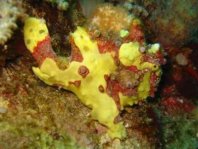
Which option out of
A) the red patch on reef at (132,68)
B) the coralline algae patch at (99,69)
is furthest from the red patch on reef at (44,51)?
the red patch on reef at (132,68)

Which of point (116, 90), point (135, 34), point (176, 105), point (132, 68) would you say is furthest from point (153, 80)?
point (176, 105)

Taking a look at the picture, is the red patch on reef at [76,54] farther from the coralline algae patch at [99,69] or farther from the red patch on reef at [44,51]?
the red patch on reef at [44,51]

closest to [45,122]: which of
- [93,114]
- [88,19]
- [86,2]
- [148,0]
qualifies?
[93,114]

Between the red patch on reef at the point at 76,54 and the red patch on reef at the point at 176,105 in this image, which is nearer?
the red patch on reef at the point at 76,54

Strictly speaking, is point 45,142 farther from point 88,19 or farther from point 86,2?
point 86,2

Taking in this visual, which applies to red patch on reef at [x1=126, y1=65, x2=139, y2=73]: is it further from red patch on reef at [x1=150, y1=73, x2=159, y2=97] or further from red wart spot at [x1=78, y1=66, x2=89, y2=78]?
red wart spot at [x1=78, y1=66, x2=89, y2=78]

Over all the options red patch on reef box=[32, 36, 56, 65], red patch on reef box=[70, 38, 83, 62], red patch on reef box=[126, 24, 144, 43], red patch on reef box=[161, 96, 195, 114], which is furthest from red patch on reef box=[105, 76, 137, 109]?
red patch on reef box=[161, 96, 195, 114]

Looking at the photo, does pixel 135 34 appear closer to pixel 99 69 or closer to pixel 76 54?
pixel 99 69

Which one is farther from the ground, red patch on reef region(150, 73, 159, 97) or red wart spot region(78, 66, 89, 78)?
red wart spot region(78, 66, 89, 78)

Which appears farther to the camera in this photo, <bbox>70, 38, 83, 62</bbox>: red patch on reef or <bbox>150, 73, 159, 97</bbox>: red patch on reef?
<bbox>150, 73, 159, 97</bbox>: red patch on reef
